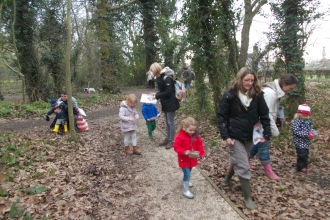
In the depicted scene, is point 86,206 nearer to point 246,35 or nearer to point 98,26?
point 246,35

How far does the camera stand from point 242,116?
3576mm

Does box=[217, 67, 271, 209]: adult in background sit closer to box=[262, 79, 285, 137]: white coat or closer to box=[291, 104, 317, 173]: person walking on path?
box=[262, 79, 285, 137]: white coat

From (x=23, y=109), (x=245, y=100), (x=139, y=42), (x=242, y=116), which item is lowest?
(x=23, y=109)

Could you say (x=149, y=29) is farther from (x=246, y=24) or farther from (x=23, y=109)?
(x=23, y=109)

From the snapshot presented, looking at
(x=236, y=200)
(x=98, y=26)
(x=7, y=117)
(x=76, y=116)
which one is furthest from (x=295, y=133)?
(x=98, y=26)

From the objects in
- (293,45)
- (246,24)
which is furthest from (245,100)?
(246,24)

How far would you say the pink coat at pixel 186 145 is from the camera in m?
3.83

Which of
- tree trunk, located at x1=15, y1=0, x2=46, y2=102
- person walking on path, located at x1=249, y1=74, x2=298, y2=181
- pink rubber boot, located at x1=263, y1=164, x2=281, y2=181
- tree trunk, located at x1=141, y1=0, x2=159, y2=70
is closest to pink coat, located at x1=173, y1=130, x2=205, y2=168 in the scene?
person walking on path, located at x1=249, y1=74, x2=298, y2=181

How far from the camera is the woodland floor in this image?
3668 mm

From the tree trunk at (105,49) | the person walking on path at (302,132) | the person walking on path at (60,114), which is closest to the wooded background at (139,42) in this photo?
the tree trunk at (105,49)

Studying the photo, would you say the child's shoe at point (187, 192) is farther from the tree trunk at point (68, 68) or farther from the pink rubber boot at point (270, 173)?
the tree trunk at point (68, 68)

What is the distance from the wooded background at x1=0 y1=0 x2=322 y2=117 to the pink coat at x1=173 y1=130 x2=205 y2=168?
384 centimetres

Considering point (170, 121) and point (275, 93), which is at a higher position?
point (275, 93)

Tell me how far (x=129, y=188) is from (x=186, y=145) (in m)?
1.40
